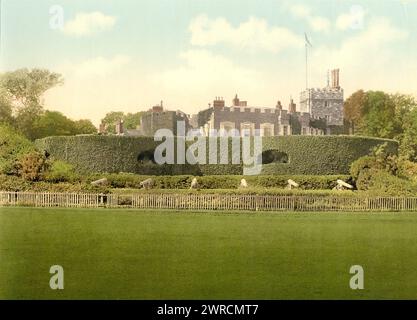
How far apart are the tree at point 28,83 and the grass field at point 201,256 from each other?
12.7 ft

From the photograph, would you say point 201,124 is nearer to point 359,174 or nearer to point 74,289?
point 359,174

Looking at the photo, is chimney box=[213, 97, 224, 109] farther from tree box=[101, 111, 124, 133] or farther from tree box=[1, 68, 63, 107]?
tree box=[1, 68, 63, 107]

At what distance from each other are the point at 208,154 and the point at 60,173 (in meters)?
5.54

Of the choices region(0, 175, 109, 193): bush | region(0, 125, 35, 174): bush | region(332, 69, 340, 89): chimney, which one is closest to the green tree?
region(332, 69, 340, 89): chimney

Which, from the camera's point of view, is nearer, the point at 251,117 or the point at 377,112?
the point at 251,117

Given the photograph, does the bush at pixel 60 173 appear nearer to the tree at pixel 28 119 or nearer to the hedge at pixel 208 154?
the hedge at pixel 208 154

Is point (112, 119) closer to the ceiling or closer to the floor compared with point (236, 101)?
closer to the floor

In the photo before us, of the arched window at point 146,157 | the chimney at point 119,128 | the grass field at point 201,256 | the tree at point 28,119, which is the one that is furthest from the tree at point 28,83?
the arched window at point 146,157

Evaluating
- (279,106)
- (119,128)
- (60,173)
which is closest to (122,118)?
(119,128)

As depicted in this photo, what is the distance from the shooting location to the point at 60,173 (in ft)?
80.6

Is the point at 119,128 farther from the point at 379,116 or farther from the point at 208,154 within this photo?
the point at 379,116

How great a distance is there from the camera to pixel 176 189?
80.3 feet

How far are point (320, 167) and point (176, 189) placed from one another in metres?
6.64

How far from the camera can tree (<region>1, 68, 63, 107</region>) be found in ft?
68.8
